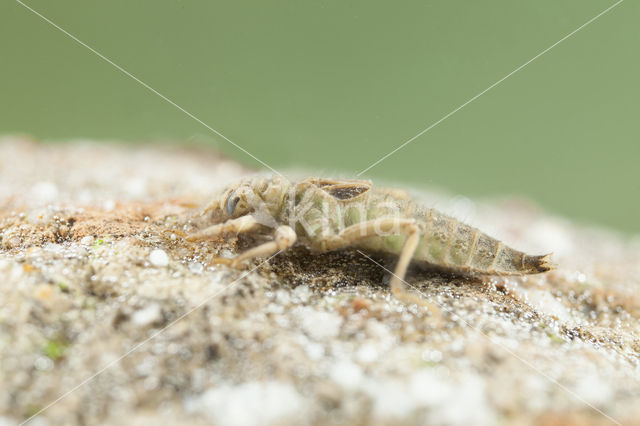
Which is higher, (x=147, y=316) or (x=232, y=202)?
(x=232, y=202)

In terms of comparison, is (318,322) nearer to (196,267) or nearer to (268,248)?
(268,248)

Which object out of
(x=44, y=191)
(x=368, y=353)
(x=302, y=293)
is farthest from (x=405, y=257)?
(x=44, y=191)

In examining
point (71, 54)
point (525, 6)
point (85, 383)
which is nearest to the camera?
point (85, 383)

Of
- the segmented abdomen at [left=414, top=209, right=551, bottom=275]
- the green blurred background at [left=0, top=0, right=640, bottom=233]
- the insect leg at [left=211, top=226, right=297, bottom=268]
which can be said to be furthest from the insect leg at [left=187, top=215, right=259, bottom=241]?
the segmented abdomen at [left=414, top=209, right=551, bottom=275]

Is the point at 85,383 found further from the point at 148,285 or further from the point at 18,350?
the point at 148,285

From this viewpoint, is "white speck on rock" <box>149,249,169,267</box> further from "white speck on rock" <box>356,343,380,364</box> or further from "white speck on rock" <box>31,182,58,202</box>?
"white speck on rock" <box>31,182,58,202</box>

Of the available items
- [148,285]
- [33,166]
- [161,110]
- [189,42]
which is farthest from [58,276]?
[33,166]
